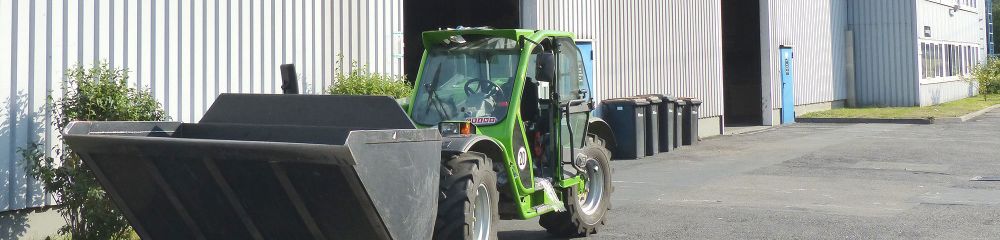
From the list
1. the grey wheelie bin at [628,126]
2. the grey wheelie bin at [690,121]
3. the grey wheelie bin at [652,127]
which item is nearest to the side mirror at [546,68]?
the grey wheelie bin at [628,126]

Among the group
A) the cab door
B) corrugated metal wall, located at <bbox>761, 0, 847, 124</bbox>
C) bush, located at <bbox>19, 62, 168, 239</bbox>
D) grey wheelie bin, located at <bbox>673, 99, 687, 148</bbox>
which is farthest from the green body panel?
corrugated metal wall, located at <bbox>761, 0, 847, 124</bbox>

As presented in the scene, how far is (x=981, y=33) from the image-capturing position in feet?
158

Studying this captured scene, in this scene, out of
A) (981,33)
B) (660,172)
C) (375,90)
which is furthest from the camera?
(981,33)

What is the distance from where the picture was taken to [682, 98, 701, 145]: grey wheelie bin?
21031 mm

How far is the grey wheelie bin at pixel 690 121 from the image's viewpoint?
21.0m

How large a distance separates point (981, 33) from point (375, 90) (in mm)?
41960

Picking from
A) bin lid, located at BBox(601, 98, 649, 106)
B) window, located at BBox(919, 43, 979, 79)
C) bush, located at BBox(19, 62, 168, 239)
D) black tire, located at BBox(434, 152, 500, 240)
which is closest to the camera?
black tire, located at BBox(434, 152, 500, 240)

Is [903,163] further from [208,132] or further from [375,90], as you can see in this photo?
[208,132]

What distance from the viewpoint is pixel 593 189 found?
33.8 feet

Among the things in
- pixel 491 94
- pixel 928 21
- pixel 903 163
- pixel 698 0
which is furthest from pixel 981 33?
pixel 491 94

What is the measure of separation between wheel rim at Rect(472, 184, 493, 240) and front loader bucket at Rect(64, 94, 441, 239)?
93 cm

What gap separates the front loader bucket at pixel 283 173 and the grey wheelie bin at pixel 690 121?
47.6 feet

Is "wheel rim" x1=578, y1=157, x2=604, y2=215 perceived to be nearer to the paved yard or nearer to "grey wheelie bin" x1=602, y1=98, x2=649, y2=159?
the paved yard

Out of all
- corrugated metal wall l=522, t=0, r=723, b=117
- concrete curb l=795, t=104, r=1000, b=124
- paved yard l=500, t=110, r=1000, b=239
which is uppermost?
corrugated metal wall l=522, t=0, r=723, b=117
